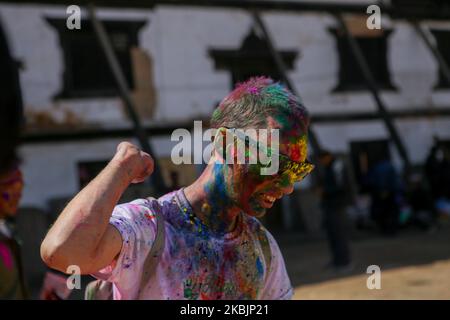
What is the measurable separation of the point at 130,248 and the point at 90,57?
10316mm

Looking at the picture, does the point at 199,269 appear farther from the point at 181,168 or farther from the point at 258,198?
the point at 181,168

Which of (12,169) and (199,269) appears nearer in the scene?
(12,169)

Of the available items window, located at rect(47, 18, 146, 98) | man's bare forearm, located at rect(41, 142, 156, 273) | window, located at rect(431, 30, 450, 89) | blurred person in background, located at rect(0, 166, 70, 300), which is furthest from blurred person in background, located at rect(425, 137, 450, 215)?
man's bare forearm, located at rect(41, 142, 156, 273)

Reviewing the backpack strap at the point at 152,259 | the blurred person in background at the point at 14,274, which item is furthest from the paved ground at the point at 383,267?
the backpack strap at the point at 152,259

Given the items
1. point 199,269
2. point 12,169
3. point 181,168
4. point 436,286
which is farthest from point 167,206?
point 181,168

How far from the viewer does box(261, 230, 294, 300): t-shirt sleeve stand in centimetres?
220

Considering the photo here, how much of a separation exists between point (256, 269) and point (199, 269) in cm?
25

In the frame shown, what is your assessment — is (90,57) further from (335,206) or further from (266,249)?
(266,249)

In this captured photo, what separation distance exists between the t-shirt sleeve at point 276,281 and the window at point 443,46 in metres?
14.4

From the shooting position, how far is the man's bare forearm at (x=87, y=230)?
5.35 ft

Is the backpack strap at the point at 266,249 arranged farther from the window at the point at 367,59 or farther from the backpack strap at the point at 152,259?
the window at the point at 367,59

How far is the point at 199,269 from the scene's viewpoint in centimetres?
200

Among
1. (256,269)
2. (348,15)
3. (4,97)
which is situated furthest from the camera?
(348,15)

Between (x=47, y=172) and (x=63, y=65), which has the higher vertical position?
(x=63, y=65)
